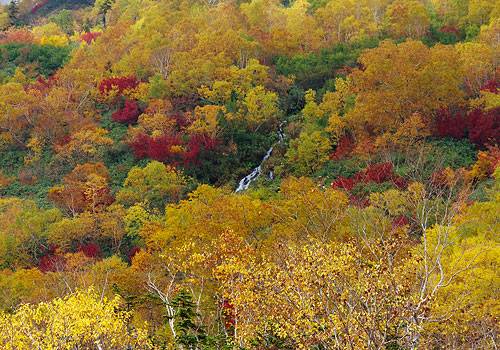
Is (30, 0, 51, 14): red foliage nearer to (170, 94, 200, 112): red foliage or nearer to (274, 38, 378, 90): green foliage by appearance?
(170, 94, 200, 112): red foliage

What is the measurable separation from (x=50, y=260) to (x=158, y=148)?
1570 centimetres

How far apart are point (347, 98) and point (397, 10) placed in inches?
842

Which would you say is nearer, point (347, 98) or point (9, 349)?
point (9, 349)

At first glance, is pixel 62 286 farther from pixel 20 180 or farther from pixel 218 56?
pixel 218 56

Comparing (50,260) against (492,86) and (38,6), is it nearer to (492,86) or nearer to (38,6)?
(492,86)

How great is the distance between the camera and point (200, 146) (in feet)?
148

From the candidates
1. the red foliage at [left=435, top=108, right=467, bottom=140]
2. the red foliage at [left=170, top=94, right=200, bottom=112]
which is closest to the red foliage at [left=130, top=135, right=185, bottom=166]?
the red foliage at [left=170, top=94, right=200, bottom=112]

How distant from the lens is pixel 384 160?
37438 mm

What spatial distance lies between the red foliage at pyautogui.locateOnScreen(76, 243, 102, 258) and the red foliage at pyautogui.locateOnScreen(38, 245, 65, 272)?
63.5 inches

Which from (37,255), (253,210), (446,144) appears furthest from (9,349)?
(446,144)

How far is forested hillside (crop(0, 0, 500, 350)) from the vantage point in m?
14.8

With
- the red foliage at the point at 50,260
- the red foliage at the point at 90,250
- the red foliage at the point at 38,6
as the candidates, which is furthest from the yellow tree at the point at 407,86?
the red foliage at the point at 38,6

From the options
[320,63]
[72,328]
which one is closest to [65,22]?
[320,63]

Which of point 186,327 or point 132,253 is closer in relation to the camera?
point 186,327
